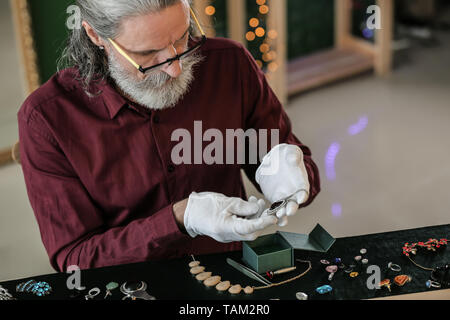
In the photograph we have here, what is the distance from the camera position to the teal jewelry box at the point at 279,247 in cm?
167

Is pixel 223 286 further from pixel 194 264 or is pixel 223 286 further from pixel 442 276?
pixel 442 276

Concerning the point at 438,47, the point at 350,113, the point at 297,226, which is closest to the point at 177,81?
the point at 297,226

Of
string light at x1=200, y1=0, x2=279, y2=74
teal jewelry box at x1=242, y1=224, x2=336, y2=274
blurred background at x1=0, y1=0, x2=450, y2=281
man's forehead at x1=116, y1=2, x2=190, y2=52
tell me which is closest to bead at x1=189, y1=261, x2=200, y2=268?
teal jewelry box at x1=242, y1=224, x2=336, y2=274

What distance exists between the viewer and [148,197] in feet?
6.51

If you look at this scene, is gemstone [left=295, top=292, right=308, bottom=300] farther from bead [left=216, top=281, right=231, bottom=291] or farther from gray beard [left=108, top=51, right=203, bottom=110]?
gray beard [left=108, top=51, right=203, bottom=110]

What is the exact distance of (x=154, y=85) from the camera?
1.85m

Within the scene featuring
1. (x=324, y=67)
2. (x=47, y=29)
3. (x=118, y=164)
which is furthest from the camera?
(x=324, y=67)

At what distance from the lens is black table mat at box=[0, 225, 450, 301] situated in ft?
5.24

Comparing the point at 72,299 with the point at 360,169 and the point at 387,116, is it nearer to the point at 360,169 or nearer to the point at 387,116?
the point at 360,169

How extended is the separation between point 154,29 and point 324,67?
13.0 feet

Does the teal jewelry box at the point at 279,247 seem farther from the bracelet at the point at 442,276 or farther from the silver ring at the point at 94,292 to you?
the silver ring at the point at 94,292

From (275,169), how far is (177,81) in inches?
15.4

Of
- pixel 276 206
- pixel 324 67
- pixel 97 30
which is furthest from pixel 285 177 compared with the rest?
pixel 324 67

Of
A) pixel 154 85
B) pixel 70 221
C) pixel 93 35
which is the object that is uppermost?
pixel 93 35
